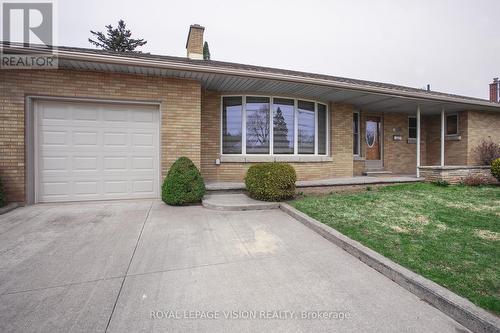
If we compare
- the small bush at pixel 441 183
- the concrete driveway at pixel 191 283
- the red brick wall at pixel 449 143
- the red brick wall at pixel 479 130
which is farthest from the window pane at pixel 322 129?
the red brick wall at pixel 479 130

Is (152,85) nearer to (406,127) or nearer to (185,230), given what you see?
(185,230)

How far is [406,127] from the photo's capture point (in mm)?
12055

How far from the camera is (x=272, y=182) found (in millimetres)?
A: 6422

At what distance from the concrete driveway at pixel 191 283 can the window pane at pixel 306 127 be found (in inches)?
194

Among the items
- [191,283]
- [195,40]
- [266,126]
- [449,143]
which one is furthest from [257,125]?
[449,143]

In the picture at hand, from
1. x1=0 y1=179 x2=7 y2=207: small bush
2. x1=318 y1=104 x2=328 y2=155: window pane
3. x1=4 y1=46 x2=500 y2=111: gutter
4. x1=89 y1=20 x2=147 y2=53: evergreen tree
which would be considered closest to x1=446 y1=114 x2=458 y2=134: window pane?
x1=4 y1=46 x2=500 y2=111: gutter

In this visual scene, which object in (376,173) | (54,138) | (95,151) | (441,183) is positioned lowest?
(441,183)

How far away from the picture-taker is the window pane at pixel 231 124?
28.0 ft

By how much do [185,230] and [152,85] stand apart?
14.1 ft

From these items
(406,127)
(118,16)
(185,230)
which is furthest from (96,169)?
(118,16)

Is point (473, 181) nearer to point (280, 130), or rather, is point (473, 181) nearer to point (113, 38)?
point (280, 130)

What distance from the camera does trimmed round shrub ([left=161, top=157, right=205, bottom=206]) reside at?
627 centimetres

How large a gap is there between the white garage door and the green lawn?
167 inches

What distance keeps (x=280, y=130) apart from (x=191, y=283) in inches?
267
